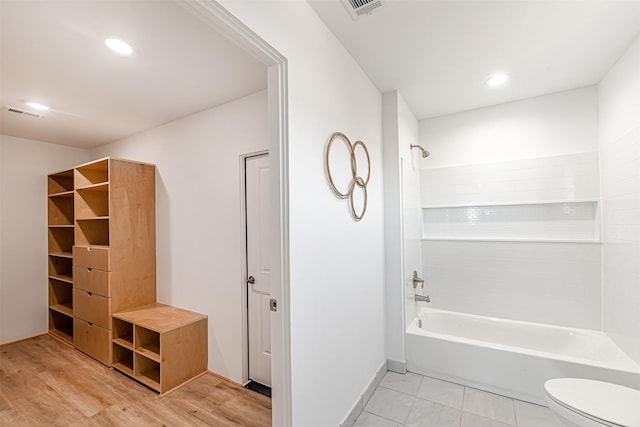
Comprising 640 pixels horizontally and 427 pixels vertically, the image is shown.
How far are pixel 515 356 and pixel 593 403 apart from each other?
2.26 ft

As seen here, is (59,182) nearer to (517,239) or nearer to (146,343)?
(146,343)

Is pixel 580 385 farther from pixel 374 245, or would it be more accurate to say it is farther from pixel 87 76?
pixel 87 76

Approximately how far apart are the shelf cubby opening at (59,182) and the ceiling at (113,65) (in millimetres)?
813

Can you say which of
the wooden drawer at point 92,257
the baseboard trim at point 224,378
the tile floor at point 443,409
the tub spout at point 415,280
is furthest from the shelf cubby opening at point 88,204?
the tub spout at point 415,280

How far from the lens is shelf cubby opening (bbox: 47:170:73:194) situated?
3.66 meters

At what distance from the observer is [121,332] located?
273 cm

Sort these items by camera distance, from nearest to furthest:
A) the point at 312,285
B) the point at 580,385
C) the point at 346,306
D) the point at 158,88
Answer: the point at 312,285
the point at 580,385
the point at 346,306
the point at 158,88

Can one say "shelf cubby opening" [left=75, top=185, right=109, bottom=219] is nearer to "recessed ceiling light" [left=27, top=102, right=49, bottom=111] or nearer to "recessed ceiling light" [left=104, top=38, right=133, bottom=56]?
"recessed ceiling light" [left=27, top=102, right=49, bottom=111]

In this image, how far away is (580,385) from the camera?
5.26 ft

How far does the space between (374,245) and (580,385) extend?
1474 mm

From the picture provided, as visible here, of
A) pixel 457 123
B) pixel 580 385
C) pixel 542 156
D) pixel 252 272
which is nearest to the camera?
pixel 580 385

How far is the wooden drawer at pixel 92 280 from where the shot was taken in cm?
269

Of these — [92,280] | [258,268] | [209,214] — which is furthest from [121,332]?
[258,268]

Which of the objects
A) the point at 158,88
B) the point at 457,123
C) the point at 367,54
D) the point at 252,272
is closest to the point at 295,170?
the point at 367,54
